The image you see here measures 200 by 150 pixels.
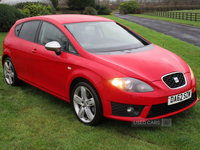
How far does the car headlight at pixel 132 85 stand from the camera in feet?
9.70

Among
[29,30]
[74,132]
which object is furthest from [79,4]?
[74,132]

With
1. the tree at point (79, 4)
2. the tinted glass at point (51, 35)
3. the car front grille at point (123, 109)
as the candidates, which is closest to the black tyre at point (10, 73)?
the tinted glass at point (51, 35)

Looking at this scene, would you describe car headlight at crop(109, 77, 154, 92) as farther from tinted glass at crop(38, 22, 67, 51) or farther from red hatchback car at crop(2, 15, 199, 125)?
tinted glass at crop(38, 22, 67, 51)

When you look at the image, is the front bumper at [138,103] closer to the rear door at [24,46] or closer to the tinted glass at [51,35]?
the tinted glass at [51,35]

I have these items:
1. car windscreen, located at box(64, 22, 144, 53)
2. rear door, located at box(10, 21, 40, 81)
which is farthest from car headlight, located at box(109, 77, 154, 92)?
rear door, located at box(10, 21, 40, 81)

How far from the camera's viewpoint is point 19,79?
A: 5.21 m

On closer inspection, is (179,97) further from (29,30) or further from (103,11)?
(103,11)

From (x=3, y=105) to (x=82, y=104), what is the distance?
5.65ft

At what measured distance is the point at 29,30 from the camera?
467 centimetres

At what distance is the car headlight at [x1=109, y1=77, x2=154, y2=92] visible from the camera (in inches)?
116

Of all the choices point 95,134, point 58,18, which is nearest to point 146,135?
point 95,134

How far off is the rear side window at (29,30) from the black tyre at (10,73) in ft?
2.48

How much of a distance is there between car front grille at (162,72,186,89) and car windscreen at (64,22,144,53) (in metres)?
0.98

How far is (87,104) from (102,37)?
129 cm
